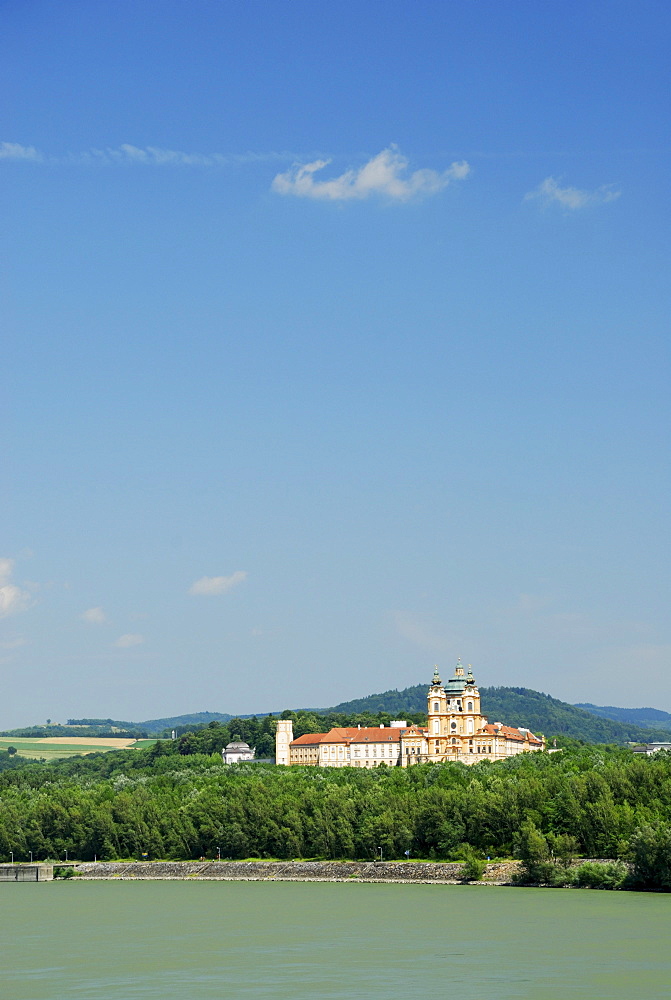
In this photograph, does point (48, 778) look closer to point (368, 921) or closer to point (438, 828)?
point (438, 828)

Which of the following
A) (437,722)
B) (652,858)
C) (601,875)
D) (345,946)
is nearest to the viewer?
(345,946)

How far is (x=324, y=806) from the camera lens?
9081cm

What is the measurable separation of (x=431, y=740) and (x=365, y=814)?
63411 millimetres

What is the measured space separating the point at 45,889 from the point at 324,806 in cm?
1747

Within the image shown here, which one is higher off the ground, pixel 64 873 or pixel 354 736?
pixel 354 736

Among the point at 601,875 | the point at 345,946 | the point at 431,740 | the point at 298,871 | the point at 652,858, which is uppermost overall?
the point at 431,740

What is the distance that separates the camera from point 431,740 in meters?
151

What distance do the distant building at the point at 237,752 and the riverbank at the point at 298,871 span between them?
78316mm

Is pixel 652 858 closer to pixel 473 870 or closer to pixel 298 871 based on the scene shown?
pixel 473 870

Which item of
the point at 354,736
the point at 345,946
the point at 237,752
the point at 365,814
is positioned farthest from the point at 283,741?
the point at 345,946

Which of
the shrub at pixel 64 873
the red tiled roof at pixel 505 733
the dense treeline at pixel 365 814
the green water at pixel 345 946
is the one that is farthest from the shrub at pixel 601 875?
the red tiled roof at pixel 505 733

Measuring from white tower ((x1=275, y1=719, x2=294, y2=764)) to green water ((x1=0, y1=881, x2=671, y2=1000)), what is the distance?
96307 mm

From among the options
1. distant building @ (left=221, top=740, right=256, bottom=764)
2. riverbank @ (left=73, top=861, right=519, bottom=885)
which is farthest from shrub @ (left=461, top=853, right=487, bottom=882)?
distant building @ (left=221, top=740, right=256, bottom=764)

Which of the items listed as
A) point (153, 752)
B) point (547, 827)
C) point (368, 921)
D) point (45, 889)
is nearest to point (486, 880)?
point (547, 827)
